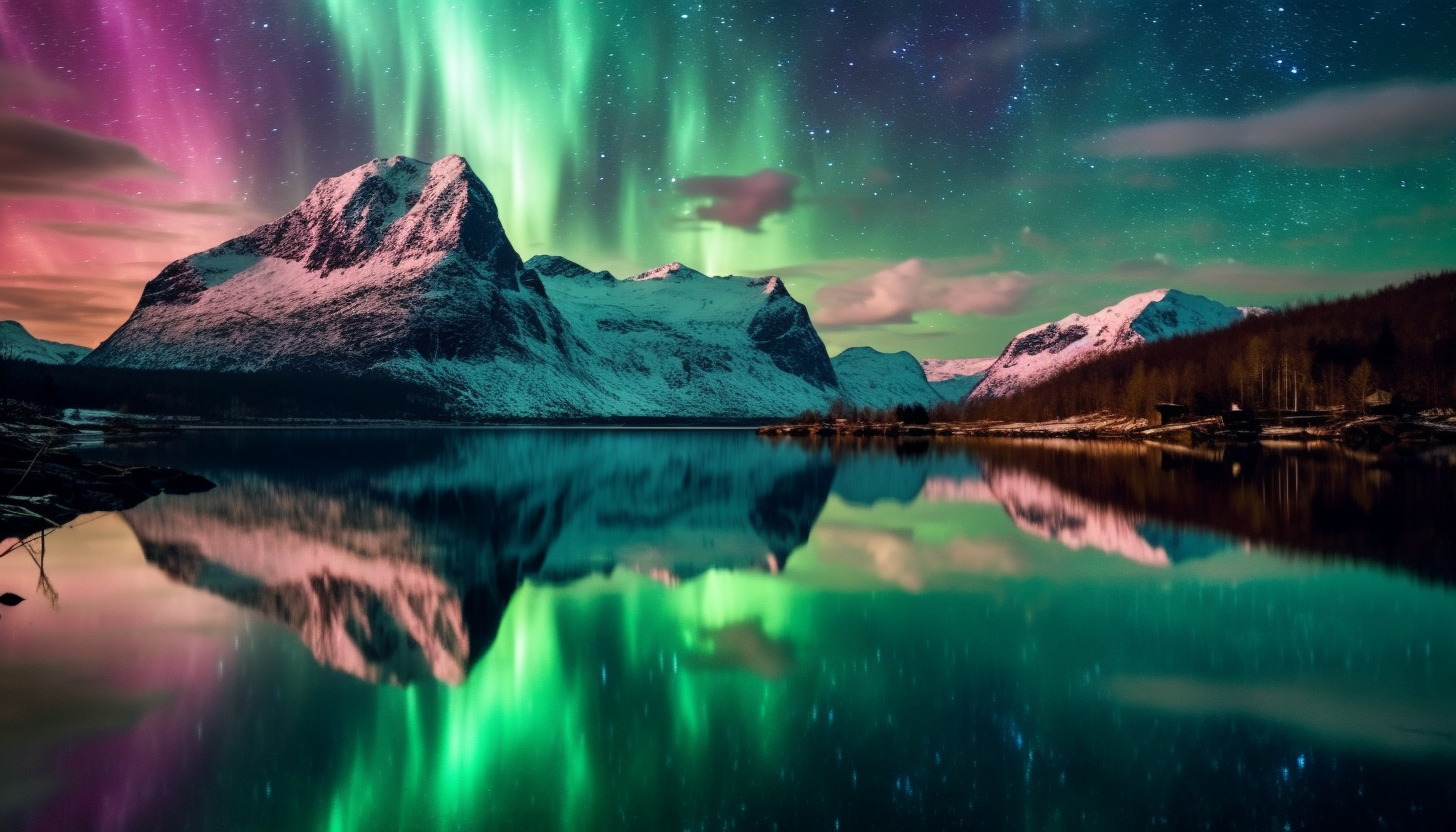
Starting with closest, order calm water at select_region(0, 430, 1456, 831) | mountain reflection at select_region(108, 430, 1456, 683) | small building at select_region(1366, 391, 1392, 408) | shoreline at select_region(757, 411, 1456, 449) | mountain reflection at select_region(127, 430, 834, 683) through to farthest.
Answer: calm water at select_region(0, 430, 1456, 831) → mountain reflection at select_region(127, 430, 834, 683) → mountain reflection at select_region(108, 430, 1456, 683) → shoreline at select_region(757, 411, 1456, 449) → small building at select_region(1366, 391, 1392, 408)

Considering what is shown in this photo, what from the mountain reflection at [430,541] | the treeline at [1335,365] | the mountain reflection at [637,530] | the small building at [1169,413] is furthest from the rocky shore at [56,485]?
the treeline at [1335,365]

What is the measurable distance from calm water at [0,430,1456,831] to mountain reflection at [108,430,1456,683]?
213 mm

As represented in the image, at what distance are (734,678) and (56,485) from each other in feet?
118

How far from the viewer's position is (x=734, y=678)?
14930 millimetres

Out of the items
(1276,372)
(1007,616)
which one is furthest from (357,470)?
(1276,372)

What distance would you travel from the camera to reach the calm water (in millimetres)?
10336

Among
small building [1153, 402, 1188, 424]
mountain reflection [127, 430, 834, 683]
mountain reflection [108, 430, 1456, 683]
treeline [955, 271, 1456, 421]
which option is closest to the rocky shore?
mountain reflection [108, 430, 1456, 683]

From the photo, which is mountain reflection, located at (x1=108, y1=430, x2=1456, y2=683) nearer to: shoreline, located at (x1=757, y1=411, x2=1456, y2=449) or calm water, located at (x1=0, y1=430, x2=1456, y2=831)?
calm water, located at (x1=0, y1=430, x2=1456, y2=831)

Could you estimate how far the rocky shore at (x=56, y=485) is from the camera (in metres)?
31.1

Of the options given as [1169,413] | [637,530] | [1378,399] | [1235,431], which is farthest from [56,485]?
[1169,413]

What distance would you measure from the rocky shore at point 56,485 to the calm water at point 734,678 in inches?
82.1

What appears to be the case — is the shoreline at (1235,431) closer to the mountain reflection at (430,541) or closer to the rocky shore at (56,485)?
the mountain reflection at (430,541)

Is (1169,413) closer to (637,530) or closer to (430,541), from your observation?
(637,530)

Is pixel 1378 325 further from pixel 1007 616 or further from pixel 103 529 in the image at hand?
pixel 103 529
